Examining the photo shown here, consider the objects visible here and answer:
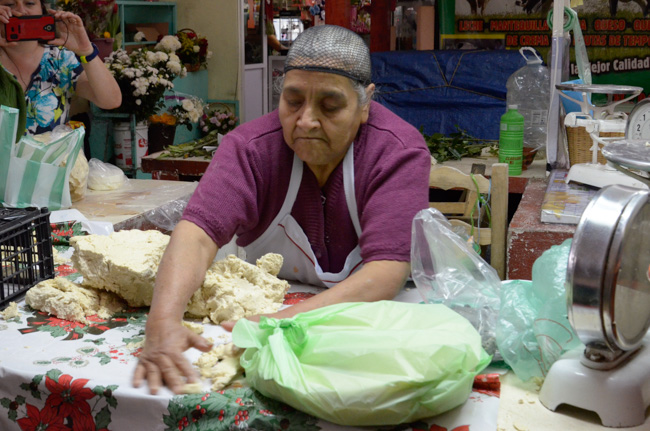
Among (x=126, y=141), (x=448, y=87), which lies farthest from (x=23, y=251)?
(x=448, y=87)

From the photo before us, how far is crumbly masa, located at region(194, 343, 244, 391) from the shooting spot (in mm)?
1418

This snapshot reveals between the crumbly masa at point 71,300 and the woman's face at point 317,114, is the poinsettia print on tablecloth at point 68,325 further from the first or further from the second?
the woman's face at point 317,114

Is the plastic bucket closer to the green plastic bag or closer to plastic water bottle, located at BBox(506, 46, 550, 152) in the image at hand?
plastic water bottle, located at BBox(506, 46, 550, 152)

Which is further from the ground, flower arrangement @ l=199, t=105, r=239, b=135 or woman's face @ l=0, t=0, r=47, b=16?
woman's face @ l=0, t=0, r=47, b=16

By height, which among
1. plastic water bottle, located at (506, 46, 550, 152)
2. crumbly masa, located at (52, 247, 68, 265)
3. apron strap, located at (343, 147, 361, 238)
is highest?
plastic water bottle, located at (506, 46, 550, 152)

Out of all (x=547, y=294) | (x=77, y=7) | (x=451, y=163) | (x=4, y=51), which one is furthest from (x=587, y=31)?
(x=547, y=294)

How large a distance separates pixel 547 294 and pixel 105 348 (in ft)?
3.30

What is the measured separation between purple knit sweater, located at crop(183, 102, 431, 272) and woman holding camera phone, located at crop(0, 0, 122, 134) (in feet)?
5.37

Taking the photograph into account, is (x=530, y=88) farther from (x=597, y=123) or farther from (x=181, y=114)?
(x=181, y=114)

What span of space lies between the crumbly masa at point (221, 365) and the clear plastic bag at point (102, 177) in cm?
197

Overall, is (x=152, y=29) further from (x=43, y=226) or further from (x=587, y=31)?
(x=43, y=226)

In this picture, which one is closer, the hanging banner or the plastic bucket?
the plastic bucket

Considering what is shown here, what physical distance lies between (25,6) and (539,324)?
288cm

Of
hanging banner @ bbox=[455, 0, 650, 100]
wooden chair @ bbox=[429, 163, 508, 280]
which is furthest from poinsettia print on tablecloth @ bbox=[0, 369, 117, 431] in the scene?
hanging banner @ bbox=[455, 0, 650, 100]
